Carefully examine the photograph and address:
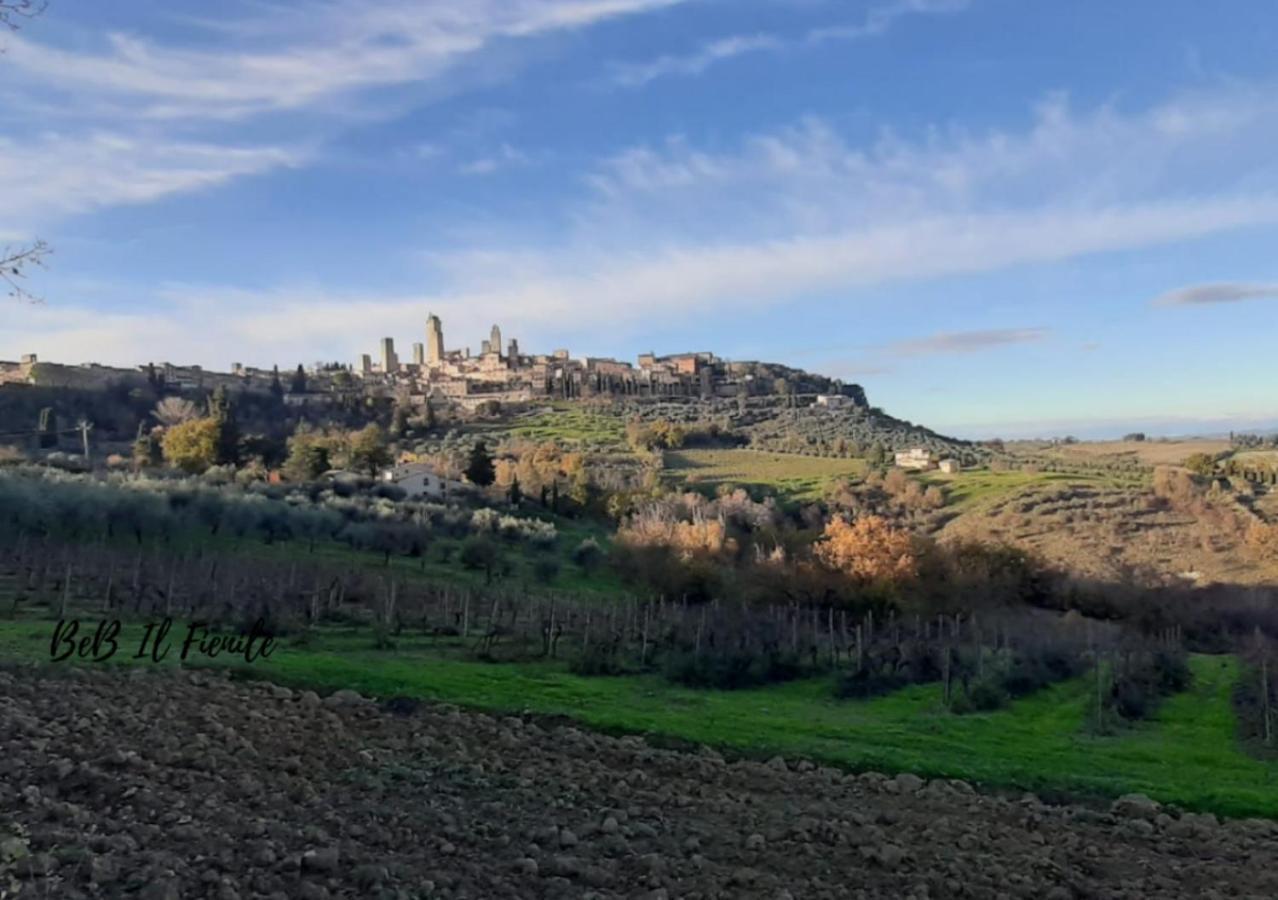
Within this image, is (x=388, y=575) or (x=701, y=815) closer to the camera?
(x=701, y=815)

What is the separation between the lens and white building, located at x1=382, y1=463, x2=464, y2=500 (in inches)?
2052

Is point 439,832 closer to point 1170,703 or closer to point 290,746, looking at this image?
point 290,746

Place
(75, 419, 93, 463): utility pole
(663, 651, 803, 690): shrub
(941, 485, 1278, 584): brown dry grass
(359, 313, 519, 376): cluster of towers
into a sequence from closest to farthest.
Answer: (663, 651, 803, 690): shrub → (941, 485, 1278, 584): brown dry grass → (75, 419, 93, 463): utility pole → (359, 313, 519, 376): cluster of towers

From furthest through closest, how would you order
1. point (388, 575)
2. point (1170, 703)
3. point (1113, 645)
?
point (388, 575)
point (1113, 645)
point (1170, 703)

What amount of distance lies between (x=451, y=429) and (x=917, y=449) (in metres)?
36.5

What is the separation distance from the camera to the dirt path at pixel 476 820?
7.43 meters

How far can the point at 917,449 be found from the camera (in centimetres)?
8125

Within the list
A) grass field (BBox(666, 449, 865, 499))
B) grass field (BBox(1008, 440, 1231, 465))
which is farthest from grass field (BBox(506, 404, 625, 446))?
grass field (BBox(1008, 440, 1231, 465))

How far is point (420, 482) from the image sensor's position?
53.7 m

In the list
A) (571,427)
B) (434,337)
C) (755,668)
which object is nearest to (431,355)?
(434,337)

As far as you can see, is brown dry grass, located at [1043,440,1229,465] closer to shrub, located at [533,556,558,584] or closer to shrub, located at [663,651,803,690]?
shrub, located at [533,556,558,584]

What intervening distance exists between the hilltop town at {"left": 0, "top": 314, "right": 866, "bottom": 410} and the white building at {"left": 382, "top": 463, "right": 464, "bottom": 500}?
36.5m

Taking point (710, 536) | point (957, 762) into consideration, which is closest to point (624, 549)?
point (710, 536)

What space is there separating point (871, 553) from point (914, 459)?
148ft
